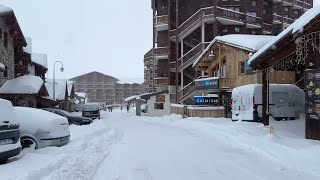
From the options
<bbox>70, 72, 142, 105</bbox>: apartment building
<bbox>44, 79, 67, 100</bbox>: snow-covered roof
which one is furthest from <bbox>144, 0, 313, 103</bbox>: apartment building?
<bbox>70, 72, 142, 105</bbox>: apartment building

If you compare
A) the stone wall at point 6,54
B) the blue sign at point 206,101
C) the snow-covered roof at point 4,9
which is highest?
the snow-covered roof at point 4,9

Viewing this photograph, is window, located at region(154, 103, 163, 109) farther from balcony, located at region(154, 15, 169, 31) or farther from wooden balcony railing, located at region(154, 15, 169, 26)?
wooden balcony railing, located at region(154, 15, 169, 26)

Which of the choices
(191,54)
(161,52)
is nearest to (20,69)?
(191,54)

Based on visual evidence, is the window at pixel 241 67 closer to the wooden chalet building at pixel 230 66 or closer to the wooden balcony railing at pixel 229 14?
the wooden chalet building at pixel 230 66

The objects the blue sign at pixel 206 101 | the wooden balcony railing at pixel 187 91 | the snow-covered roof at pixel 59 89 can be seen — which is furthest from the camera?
the snow-covered roof at pixel 59 89

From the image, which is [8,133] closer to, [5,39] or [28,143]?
[28,143]

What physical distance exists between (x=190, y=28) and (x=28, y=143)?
3579cm

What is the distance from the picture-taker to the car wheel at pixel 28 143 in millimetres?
11719

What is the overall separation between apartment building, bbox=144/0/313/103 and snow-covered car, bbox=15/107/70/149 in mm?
30480

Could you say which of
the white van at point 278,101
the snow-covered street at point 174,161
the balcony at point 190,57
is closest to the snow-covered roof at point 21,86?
the balcony at point 190,57

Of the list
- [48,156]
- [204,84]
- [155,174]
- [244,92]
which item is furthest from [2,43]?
[155,174]

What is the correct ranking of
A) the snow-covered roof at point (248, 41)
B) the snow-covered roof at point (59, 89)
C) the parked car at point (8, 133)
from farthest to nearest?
1. the snow-covered roof at point (59, 89)
2. the snow-covered roof at point (248, 41)
3. the parked car at point (8, 133)

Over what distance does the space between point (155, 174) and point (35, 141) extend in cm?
473

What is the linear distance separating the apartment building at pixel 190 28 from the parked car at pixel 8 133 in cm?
3328
